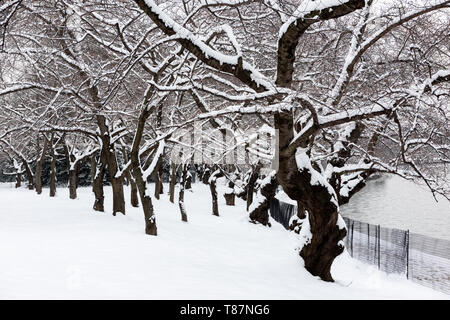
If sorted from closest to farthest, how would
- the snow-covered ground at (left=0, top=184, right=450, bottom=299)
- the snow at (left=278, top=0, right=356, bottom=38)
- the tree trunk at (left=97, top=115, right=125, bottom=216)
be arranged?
the snow-covered ground at (left=0, top=184, right=450, bottom=299), the snow at (left=278, top=0, right=356, bottom=38), the tree trunk at (left=97, top=115, right=125, bottom=216)

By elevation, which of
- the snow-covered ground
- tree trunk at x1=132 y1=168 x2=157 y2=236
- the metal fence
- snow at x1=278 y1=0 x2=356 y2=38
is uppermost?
snow at x1=278 y1=0 x2=356 y2=38

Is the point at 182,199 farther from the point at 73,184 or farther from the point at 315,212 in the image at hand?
the point at 315,212

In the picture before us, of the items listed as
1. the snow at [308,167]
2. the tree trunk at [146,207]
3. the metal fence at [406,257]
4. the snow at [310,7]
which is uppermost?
the snow at [310,7]

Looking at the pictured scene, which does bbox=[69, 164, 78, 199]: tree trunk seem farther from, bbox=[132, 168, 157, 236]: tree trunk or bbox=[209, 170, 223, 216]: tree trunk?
bbox=[132, 168, 157, 236]: tree trunk

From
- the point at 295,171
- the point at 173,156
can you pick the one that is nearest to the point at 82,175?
the point at 173,156

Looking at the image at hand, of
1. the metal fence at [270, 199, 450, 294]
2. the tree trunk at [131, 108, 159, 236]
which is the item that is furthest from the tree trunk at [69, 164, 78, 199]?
the metal fence at [270, 199, 450, 294]

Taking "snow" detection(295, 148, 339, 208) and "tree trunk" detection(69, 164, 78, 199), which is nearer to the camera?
"snow" detection(295, 148, 339, 208)

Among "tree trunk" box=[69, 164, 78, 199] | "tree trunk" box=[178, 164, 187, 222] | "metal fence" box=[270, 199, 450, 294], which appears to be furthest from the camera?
"tree trunk" box=[69, 164, 78, 199]

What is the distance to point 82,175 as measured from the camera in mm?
45188

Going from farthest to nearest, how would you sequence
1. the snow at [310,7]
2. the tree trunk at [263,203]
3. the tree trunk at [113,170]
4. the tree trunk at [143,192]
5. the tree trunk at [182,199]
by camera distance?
the tree trunk at [263,203] → the tree trunk at [182,199] → the tree trunk at [113,170] → the tree trunk at [143,192] → the snow at [310,7]

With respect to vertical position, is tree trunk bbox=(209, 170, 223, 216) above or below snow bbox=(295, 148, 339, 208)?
below

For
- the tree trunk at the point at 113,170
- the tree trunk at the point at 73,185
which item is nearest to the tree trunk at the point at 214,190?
the tree trunk at the point at 73,185

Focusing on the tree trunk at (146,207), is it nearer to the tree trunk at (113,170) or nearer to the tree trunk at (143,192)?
the tree trunk at (143,192)

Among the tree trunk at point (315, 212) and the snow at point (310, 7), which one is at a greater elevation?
the snow at point (310, 7)
